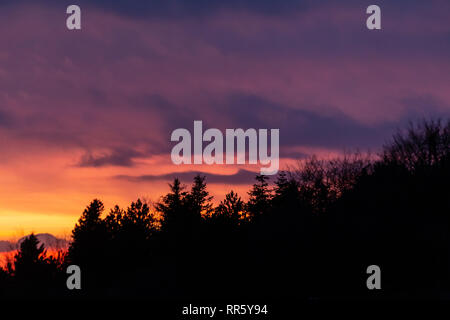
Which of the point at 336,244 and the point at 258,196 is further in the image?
the point at 258,196

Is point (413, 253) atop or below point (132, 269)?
atop

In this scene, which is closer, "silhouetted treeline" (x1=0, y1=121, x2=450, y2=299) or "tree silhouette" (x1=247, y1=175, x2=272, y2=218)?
"silhouetted treeline" (x1=0, y1=121, x2=450, y2=299)

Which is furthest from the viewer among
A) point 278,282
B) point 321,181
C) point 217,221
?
point 321,181

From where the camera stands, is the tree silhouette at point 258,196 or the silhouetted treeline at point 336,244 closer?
the silhouetted treeline at point 336,244

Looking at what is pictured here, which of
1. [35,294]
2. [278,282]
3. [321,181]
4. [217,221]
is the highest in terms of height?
[321,181]

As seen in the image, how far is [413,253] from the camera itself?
3506 cm

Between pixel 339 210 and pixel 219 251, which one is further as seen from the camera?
pixel 219 251

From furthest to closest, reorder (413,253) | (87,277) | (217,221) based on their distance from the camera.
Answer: (87,277)
(217,221)
(413,253)

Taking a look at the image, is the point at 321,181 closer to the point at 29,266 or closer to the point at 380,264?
the point at 380,264

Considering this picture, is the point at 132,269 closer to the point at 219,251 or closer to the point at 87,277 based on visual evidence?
the point at 87,277

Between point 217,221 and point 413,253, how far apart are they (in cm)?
2285

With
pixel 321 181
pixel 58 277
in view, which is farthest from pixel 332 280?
pixel 58 277

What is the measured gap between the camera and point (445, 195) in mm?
39312

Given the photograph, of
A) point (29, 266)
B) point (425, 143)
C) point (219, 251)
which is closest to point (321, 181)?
point (425, 143)
